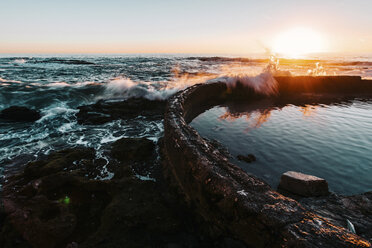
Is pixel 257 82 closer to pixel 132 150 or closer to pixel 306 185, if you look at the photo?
pixel 306 185

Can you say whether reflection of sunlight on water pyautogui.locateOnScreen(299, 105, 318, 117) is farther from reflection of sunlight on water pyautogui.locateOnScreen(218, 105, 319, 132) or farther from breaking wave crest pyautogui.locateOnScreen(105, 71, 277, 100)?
breaking wave crest pyautogui.locateOnScreen(105, 71, 277, 100)

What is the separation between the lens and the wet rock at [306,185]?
3.31 m

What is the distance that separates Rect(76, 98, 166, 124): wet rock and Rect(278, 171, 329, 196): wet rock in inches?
256

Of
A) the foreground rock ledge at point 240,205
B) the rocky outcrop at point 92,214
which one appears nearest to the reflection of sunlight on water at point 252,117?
the foreground rock ledge at point 240,205

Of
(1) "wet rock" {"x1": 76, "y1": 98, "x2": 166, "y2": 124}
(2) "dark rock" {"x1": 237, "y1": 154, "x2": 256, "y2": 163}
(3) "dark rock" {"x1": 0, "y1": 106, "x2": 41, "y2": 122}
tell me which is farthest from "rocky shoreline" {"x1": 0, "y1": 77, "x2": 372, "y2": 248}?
(3) "dark rock" {"x1": 0, "y1": 106, "x2": 41, "y2": 122}

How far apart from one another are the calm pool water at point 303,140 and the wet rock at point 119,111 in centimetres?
285

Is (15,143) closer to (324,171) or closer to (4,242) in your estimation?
(4,242)

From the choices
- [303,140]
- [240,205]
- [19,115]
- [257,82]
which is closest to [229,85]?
[257,82]

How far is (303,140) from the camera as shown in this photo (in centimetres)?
554

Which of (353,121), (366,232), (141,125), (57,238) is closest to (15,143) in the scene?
(141,125)

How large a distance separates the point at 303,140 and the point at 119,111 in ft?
26.6

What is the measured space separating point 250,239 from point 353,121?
8.10 metres

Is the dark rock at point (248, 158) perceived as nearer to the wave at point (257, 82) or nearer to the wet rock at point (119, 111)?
the wet rock at point (119, 111)

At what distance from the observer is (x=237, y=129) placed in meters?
6.70
